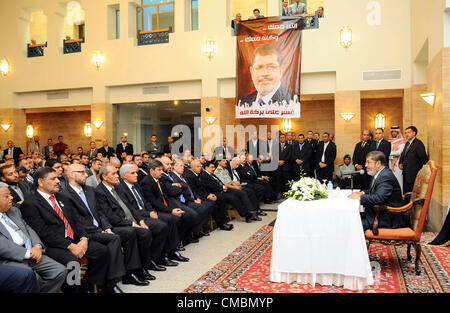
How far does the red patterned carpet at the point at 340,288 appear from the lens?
4.33 m

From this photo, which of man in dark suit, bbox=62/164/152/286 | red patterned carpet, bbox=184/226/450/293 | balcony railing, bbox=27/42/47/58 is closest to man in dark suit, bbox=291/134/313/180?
red patterned carpet, bbox=184/226/450/293

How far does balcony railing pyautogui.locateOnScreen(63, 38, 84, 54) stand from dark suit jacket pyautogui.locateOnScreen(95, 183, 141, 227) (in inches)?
444

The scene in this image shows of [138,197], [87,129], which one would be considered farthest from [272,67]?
[87,129]

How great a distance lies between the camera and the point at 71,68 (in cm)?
1452

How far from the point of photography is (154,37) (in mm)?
13617

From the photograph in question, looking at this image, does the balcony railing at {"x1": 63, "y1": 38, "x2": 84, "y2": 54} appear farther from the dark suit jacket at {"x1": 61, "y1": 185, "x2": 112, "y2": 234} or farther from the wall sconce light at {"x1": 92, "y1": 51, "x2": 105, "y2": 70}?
the dark suit jacket at {"x1": 61, "y1": 185, "x2": 112, "y2": 234}

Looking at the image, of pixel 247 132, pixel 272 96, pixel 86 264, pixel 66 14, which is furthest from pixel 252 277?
pixel 66 14

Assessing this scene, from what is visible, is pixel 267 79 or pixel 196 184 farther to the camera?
pixel 267 79

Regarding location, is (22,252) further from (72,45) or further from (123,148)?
(72,45)

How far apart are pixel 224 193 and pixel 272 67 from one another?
5134 millimetres

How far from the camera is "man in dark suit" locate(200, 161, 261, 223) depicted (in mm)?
7895

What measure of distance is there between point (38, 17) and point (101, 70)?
217 inches

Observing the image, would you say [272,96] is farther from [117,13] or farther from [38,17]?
[38,17]

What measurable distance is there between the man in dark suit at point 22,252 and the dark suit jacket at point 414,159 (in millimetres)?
6417
